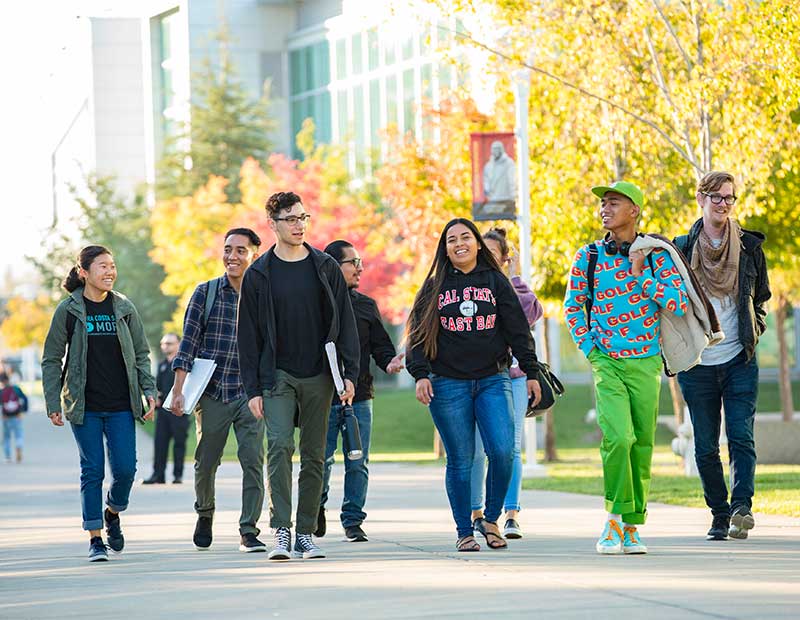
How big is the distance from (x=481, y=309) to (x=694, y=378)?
1.51 metres

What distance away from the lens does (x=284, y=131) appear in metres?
68.7

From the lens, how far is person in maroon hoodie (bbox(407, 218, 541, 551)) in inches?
379

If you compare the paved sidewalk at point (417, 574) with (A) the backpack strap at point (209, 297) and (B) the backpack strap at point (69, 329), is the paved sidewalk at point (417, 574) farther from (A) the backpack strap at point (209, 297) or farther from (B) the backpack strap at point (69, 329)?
(A) the backpack strap at point (209, 297)

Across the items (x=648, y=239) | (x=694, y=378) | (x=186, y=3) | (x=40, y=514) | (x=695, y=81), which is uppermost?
(x=186, y=3)

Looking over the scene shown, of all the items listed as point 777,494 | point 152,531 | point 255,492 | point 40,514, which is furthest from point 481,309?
point 40,514

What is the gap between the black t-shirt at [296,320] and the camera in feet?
30.8

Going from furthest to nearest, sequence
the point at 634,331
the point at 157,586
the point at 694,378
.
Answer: the point at 694,378, the point at 634,331, the point at 157,586

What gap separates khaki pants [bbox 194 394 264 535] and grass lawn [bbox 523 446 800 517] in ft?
13.0

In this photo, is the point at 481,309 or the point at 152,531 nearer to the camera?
the point at 481,309

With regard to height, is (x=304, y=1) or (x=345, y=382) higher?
(x=304, y=1)

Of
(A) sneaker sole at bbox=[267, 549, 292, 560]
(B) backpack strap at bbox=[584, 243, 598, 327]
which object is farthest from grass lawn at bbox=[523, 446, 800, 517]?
(A) sneaker sole at bbox=[267, 549, 292, 560]

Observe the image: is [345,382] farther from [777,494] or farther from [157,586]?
[777,494]

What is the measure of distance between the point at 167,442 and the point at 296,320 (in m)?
11.6

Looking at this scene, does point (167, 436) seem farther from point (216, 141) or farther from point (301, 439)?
point (216, 141)
